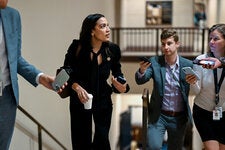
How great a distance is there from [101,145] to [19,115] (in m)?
1.60

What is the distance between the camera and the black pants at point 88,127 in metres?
2.63

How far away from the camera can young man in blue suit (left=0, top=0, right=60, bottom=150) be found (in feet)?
6.89

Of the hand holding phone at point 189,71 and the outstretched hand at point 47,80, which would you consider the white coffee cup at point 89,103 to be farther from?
the hand holding phone at point 189,71

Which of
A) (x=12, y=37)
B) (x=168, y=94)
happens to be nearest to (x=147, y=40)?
(x=168, y=94)

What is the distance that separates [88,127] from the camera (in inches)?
105

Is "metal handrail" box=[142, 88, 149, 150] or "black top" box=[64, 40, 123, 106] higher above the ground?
"black top" box=[64, 40, 123, 106]

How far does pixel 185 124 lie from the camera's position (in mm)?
2936

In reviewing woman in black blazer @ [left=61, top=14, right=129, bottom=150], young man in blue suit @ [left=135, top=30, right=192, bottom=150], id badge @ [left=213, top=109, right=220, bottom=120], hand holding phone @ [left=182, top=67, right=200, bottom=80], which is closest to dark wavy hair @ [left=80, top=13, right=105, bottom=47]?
woman in black blazer @ [left=61, top=14, right=129, bottom=150]

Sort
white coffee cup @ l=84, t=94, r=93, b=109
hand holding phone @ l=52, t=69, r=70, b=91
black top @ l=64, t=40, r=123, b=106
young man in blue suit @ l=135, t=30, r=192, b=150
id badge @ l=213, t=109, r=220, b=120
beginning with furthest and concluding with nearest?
young man in blue suit @ l=135, t=30, r=192, b=150
id badge @ l=213, t=109, r=220, b=120
black top @ l=64, t=40, r=123, b=106
white coffee cup @ l=84, t=94, r=93, b=109
hand holding phone @ l=52, t=69, r=70, b=91

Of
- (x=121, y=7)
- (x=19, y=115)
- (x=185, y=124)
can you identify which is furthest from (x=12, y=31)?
(x=121, y=7)

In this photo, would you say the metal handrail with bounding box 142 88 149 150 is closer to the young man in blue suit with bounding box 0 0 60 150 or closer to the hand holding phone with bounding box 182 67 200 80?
the hand holding phone with bounding box 182 67 200 80

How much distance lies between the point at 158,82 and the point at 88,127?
2.20ft

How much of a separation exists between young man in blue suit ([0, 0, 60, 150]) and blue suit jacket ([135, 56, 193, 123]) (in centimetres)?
94

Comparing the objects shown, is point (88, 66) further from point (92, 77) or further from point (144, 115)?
point (144, 115)
